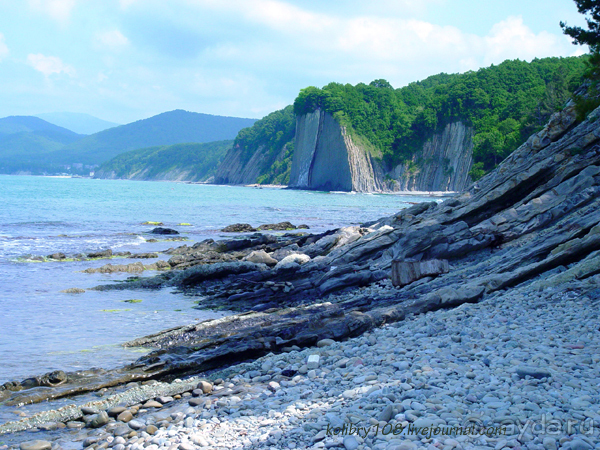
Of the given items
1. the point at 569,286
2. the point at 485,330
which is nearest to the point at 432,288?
the point at 569,286

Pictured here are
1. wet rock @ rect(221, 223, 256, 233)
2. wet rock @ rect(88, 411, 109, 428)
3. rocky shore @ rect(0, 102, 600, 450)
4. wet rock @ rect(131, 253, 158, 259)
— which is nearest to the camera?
rocky shore @ rect(0, 102, 600, 450)

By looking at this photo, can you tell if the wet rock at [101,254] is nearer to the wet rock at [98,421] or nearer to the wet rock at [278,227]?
the wet rock at [278,227]

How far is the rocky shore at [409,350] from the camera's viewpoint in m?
4.77

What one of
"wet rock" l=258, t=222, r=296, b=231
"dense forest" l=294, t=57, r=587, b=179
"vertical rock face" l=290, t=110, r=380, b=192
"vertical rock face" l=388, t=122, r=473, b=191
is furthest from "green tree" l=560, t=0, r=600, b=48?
"vertical rock face" l=290, t=110, r=380, b=192

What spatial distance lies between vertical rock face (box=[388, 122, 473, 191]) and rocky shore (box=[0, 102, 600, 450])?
86926mm

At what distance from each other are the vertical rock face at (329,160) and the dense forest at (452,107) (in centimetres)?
341

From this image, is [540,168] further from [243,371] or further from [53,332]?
[53,332]

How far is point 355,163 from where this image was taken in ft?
382

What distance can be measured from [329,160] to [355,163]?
6159mm

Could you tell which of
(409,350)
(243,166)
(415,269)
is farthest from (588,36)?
(243,166)

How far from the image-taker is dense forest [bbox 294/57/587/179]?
3209 inches

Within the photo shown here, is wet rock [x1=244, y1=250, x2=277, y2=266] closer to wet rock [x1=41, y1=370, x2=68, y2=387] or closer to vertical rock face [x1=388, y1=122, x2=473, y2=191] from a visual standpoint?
wet rock [x1=41, y1=370, x2=68, y2=387]

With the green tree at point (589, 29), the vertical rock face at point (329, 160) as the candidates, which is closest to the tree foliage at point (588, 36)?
the green tree at point (589, 29)

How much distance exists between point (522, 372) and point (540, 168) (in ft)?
41.6
